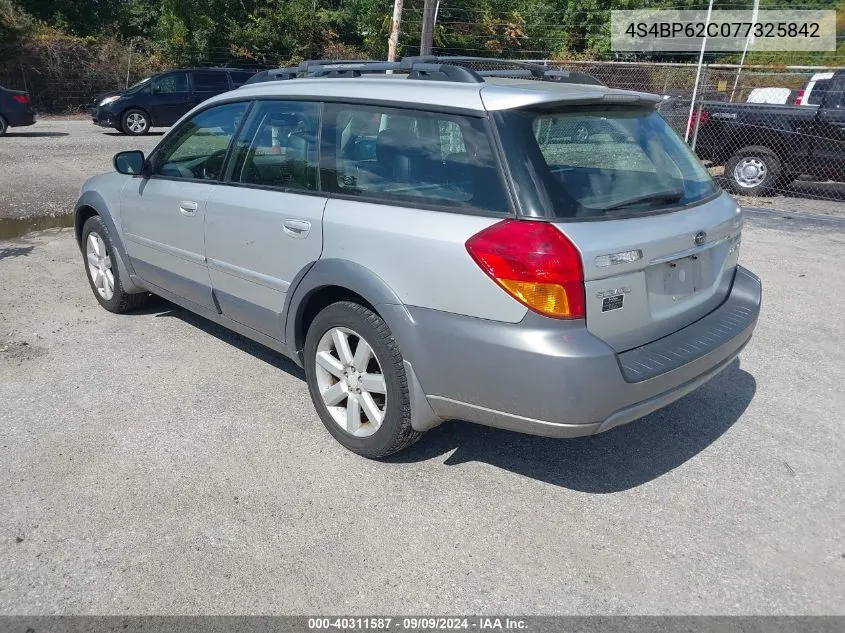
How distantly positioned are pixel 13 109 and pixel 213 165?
15484 mm

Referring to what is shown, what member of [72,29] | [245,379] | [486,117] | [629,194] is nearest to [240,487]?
[245,379]

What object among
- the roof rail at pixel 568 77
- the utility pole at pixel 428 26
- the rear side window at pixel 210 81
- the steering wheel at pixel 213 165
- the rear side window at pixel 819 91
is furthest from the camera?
the rear side window at pixel 210 81

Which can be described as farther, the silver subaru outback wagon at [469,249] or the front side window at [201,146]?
the front side window at [201,146]

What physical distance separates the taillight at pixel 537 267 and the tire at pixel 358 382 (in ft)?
2.26

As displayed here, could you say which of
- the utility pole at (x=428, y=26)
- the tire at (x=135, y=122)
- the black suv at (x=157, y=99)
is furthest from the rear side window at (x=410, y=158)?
the tire at (x=135, y=122)

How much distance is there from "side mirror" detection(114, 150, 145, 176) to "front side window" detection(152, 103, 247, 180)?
0.34 ft

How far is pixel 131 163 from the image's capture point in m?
4.97

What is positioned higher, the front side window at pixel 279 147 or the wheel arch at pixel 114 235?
the front side window at pixel 279 147

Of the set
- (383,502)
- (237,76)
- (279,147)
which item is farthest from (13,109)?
(383,502)

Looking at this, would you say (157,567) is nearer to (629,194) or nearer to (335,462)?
(335,462)

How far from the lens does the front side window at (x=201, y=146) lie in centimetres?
439

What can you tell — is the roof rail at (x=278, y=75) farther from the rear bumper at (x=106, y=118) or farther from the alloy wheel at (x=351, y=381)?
the rear bumper at (x=106, y=118)

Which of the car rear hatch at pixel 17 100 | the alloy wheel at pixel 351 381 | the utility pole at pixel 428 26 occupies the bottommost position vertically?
the alloy wheel at pixel 351 381

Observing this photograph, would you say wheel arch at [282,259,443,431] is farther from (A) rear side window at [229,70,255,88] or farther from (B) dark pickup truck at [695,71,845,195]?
(A) rear side window at [229,70,255,88]
